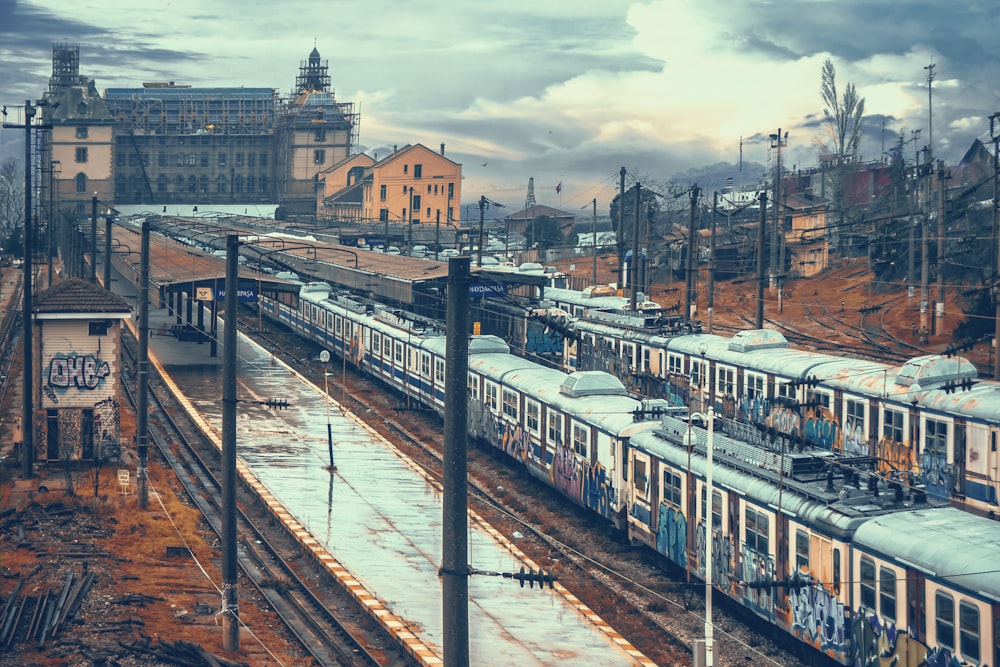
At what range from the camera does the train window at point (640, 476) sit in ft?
74.3

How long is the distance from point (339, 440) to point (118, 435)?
679cm

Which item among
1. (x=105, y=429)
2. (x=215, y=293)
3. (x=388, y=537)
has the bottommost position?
(x=388, y=537)

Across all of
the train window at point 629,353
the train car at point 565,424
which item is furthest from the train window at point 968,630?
the train window at point 629,353

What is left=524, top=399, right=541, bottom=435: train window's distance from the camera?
95.2 feet

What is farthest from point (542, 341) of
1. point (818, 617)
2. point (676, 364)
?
point (818, 617)

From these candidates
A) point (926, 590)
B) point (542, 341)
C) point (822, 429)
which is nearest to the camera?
point (926, 590)

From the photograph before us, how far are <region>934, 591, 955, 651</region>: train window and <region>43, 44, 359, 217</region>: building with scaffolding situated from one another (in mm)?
111550

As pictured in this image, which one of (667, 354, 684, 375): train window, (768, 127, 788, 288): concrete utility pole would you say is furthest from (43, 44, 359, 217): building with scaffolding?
(667, 354, 684, 375): train window

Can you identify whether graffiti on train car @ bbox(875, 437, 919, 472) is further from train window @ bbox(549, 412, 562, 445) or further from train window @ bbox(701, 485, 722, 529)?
train window @ bbox(549, 412, 562, 445)

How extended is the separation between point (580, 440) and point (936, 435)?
727cm

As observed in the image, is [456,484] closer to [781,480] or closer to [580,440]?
[781,480]

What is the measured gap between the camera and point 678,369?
114 ft

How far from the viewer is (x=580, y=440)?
25969 millimetres

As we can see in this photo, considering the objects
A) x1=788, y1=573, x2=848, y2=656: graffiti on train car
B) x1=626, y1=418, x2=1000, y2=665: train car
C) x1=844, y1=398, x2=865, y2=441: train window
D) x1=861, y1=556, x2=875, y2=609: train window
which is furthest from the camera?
x1=844, y1=398, x2=865, y2=441: train window
